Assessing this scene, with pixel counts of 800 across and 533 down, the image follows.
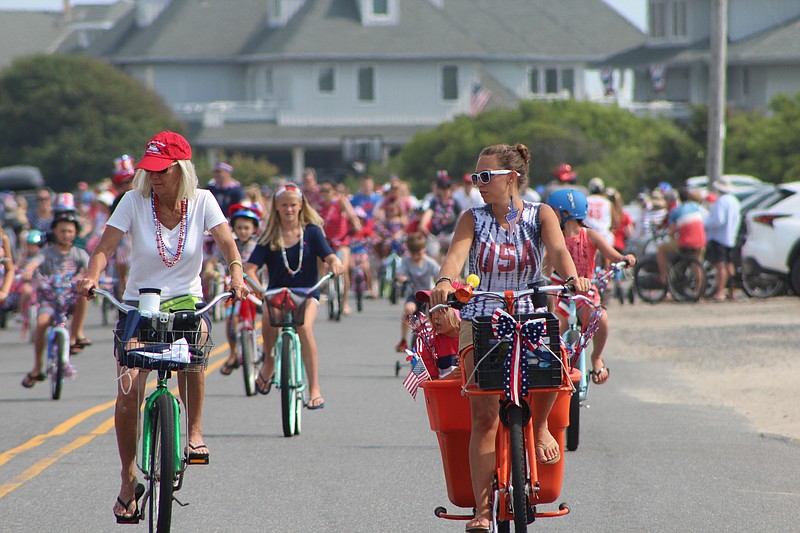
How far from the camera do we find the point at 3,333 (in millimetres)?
21422

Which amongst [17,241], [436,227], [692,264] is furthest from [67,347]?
[17,241]

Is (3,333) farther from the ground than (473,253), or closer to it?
closer to it

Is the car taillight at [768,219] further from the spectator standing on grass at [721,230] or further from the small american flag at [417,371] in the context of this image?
the small american flag at [417,371]

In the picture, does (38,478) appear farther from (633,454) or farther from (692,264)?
(692,264)

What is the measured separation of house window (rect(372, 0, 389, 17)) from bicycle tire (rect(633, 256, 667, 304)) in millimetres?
60506

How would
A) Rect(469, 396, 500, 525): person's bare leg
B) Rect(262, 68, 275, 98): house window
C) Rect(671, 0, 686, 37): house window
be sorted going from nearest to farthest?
Rect(469, 396, 500, 525): person's bare leg
Rect(671, 0, 686, 37): house window
Rect(262, 68, 275, 98): house window

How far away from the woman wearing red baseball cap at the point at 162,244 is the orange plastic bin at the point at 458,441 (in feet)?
3.77

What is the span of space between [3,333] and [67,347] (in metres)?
8.77

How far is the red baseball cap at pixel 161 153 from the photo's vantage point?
24.2ft

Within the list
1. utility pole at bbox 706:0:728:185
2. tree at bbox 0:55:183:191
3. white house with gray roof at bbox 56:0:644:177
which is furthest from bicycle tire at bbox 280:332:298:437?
white house with gray roof at bbox 56:0:644:177

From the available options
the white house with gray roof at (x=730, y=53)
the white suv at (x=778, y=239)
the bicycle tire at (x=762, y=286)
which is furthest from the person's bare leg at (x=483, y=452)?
the white house with gray roof at (x=730, y=53)

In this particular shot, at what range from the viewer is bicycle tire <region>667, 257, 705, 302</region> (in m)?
23.7

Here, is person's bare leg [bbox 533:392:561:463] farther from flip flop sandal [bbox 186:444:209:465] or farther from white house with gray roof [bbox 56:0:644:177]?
white house with gray roof [bbox 56:0:644:177]

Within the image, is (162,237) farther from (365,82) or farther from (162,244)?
(365,82)
